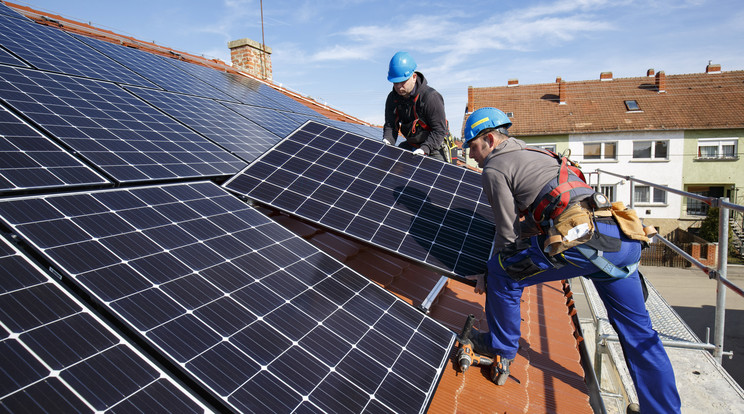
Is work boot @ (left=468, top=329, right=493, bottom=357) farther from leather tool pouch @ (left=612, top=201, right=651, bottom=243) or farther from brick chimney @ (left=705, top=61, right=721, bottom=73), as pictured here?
brick chimney @ (left=705, top=61, right=721, bottom=73)

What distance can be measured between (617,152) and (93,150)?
124ft

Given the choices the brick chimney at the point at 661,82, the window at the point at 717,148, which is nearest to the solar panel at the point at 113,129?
the window at the point at 717,148

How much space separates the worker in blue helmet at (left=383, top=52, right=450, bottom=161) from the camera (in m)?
5.98

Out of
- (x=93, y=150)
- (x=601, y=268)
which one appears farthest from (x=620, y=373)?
(x=93, y=150)

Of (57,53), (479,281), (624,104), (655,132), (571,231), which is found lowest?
(479,281)

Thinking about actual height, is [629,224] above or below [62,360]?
above

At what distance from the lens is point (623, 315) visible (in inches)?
144

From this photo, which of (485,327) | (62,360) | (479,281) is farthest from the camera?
(485,327)

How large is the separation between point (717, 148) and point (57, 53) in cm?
4125

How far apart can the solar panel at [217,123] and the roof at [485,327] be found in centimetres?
136

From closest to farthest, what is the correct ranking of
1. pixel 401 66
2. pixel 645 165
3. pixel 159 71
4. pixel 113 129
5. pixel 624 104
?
pixel 113 129
pixel 401 66
pixel 159 71
pixel 645 165
pixel 624 104

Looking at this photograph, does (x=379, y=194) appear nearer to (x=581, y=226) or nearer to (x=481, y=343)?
(x=481, y=343)

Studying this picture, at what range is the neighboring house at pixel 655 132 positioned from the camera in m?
32.8

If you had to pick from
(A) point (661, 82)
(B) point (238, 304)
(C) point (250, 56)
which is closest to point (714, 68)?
(A) point (661, 82)
